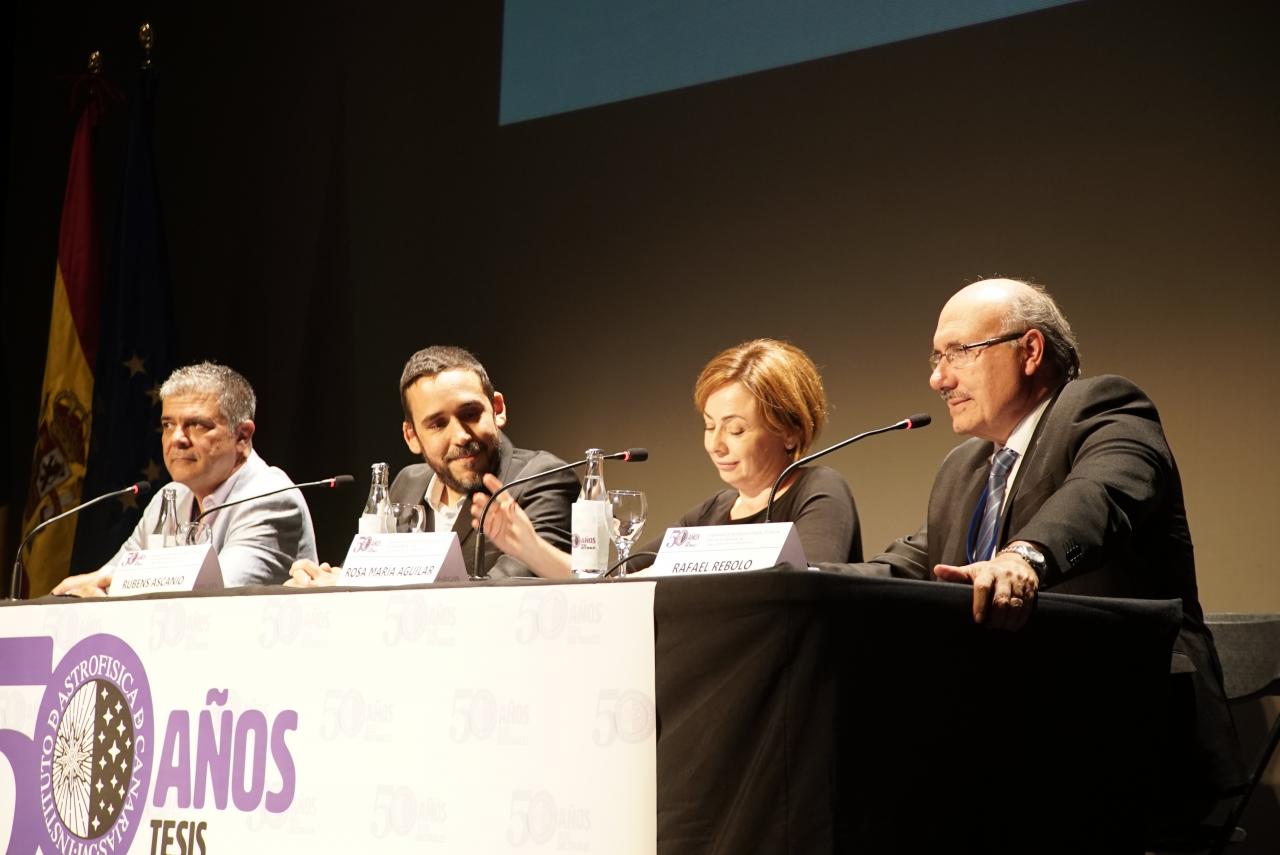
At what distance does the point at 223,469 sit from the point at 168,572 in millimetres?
1397

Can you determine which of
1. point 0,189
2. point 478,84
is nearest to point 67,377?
point 0,189

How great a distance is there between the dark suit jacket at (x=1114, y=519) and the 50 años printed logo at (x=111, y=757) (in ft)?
3.78

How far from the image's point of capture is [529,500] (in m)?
3.14

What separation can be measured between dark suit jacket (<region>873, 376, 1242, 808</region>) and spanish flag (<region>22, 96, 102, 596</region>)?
11.9 ft

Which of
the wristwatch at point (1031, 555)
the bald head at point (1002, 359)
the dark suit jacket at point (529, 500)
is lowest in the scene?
the wristwatch at point (1031, 555)

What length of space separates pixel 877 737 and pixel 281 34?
4.53 meters

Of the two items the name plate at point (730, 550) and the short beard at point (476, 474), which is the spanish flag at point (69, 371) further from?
the name plate at point (730, 550)

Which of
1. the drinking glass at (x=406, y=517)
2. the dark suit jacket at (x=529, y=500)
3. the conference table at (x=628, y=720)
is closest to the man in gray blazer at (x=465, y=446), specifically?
the dark suit jacket at (x=529, y=500)

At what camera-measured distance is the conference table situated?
1.47m

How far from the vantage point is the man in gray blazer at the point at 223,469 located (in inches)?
128

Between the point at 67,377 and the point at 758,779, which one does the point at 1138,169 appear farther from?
the point at 67,377

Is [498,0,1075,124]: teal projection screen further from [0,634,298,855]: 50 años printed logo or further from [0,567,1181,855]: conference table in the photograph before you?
[0,634,298,855]: 50 años printed logo

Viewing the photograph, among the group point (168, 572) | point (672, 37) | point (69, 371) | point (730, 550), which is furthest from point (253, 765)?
point (69, 371)

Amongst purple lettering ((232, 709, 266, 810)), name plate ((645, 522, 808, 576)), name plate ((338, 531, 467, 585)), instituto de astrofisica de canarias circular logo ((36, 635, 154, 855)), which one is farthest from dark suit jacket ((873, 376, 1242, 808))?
instituto de astrofisica de canarias circular logo ((36, 635, 154, 855))
